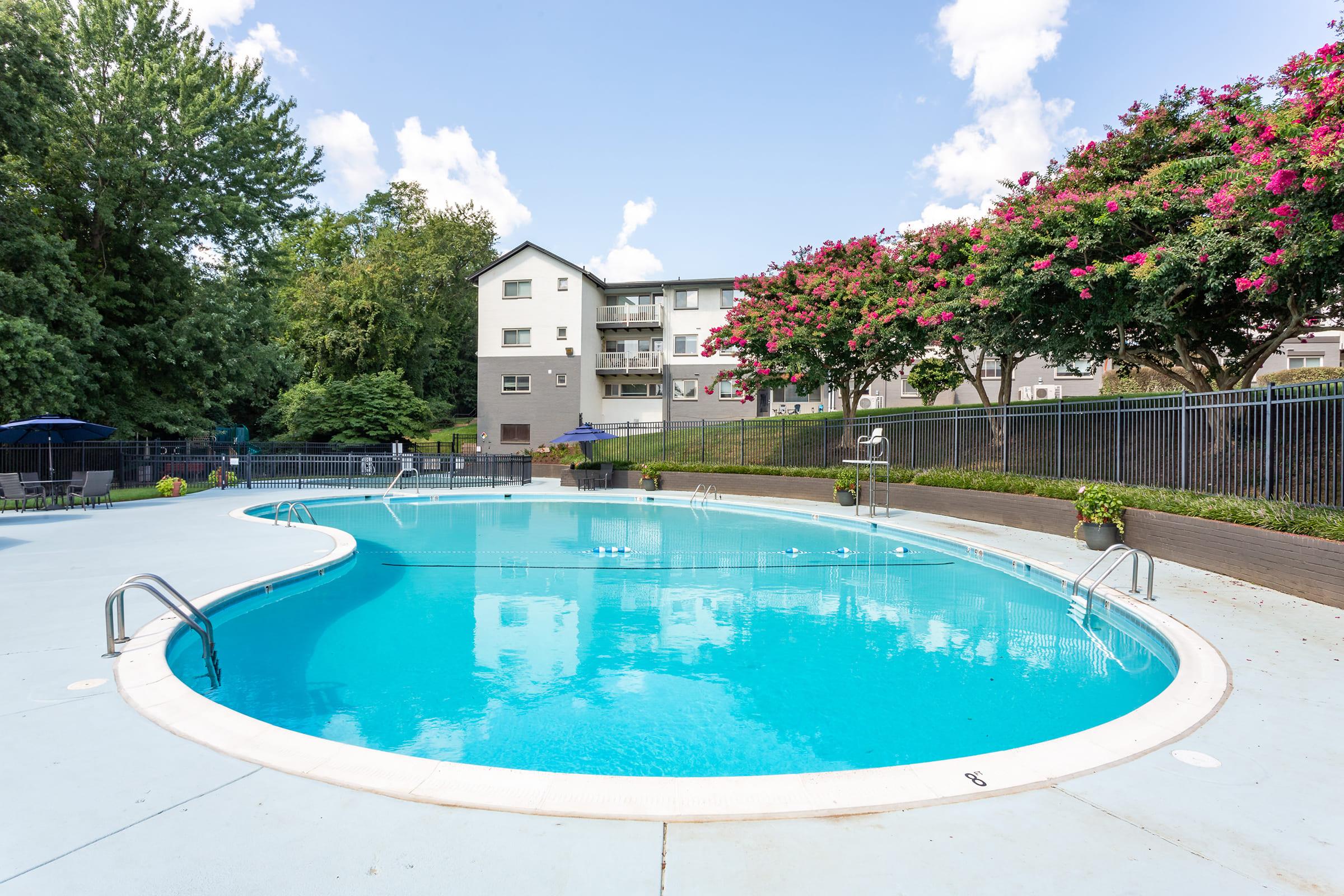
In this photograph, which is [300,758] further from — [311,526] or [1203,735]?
[311,526]

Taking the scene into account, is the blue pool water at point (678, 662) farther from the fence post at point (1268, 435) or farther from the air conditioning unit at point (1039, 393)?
the air conditioning unit at point (1039, 393)

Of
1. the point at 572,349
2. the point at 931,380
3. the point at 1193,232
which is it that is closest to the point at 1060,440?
the point at 1193,232

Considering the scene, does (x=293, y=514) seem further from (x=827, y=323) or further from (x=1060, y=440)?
(x=1060, y=440)

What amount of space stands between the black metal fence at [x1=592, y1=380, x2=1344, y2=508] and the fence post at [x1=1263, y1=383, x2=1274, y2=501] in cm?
1

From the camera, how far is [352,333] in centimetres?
3391

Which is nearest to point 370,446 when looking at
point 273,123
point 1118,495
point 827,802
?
point 273,123

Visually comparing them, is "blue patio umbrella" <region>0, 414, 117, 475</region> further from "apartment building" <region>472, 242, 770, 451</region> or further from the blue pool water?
"apartment building" <region>472, 242, 770, 451</region>

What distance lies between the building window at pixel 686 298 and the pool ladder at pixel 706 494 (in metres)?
14.9

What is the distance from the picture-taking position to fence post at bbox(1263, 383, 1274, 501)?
27.8 ft

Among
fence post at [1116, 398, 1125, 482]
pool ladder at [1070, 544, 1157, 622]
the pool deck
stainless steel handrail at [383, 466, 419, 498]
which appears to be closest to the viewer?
the pool deck

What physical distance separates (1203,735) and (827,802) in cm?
233

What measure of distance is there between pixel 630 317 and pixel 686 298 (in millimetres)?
3110

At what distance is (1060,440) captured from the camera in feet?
43.7

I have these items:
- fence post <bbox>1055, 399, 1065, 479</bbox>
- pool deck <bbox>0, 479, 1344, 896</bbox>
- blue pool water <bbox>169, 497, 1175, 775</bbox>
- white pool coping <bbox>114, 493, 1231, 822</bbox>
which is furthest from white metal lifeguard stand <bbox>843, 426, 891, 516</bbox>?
pool deck <bbox>0, 479, 1344, 896</bbox>
